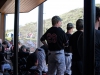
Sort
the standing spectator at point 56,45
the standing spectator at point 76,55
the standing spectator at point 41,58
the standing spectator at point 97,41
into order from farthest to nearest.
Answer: the standing spectator at point 41,58, the standing spectator at point 56,45, the standing spectator at point 76,55, the standing spectator at point 97,41

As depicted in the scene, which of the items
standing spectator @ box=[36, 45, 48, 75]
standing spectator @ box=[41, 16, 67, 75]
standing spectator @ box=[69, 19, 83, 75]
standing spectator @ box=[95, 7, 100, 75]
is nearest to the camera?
standing spectator @ box=[95, 7, 100, 75]

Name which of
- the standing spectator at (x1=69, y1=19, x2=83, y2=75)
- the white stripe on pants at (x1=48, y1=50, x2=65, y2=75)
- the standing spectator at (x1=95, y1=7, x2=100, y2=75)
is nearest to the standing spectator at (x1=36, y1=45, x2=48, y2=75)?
the white stripe on pants at (x1=48, y1=50, x2=65, y2=75)

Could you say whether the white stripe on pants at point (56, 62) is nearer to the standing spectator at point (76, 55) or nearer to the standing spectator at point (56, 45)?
the standing spectator at point (56, 45)

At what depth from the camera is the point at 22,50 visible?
215 inches

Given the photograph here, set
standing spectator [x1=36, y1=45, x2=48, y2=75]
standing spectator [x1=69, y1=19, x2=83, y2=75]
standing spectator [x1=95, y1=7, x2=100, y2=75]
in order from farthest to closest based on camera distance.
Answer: standing spectator [x1=36, y1=45, x2=48, y2=75], standing spectator [x1=69, y1=19, x2=83, y2=75], standing spectator [x1=95, y1=7, x2=100, y2=75]

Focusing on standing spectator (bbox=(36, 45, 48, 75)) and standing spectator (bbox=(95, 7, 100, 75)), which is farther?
standing spectator (bbox=(36, 45, 48, 75))

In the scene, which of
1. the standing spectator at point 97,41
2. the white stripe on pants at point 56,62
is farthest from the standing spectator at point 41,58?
the standing spectator at point 97,41

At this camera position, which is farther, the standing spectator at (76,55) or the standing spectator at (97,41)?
the standing spectator at (76,55)

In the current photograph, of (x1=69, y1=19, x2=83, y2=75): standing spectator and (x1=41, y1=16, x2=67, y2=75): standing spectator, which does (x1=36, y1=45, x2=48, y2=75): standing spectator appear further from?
(x1=69, y1=19, x2=83, y2=75): standing spectator

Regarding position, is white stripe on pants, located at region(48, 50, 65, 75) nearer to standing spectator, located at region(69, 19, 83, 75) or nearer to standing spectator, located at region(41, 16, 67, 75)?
standing spectator, located at region(41, 16, 67, 75)

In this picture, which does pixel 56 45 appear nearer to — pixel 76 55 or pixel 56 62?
pixel 56 62

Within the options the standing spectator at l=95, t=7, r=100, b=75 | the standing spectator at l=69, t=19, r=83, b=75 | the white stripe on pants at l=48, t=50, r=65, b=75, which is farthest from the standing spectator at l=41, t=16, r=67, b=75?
the standing spectator at l=95, t=7, r=100, b=75

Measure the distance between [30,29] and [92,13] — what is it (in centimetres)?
836

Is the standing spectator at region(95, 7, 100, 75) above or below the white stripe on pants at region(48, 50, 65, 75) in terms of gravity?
above
